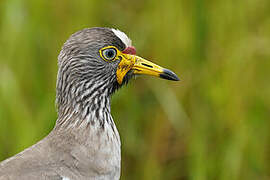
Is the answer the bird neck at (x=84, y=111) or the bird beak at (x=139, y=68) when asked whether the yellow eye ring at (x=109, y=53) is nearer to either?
the bird beak at (x=139, y=68)

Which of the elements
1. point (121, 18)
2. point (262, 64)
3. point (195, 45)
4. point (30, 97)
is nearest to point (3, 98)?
point (30, 97)

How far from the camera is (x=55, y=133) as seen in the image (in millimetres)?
3094

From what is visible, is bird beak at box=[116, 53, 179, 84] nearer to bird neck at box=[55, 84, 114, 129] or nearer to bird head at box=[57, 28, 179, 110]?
bird head at box=[57, 28, 179, 110]

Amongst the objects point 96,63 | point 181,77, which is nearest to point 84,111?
point 96,63

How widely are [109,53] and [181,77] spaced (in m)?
1.43

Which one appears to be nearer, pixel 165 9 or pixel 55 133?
pixel 55 133

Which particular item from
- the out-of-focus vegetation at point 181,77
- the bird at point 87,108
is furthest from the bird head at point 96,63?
the out-of-focus vegetation at point 181,77

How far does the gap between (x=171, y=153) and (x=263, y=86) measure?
87 centimetres

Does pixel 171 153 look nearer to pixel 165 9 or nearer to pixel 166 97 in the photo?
pixel 166 97

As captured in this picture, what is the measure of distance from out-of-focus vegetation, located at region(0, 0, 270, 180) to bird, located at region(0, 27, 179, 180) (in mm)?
1166

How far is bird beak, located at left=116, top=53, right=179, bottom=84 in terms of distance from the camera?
3148 millimetres

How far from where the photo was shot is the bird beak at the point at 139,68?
3148 mm

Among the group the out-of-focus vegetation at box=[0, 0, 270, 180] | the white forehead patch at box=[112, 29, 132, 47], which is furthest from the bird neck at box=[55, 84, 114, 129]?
the out-of-focus vegetation at box=[0, 0, 270, 180]

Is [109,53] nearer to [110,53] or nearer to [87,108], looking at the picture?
[110,53]
